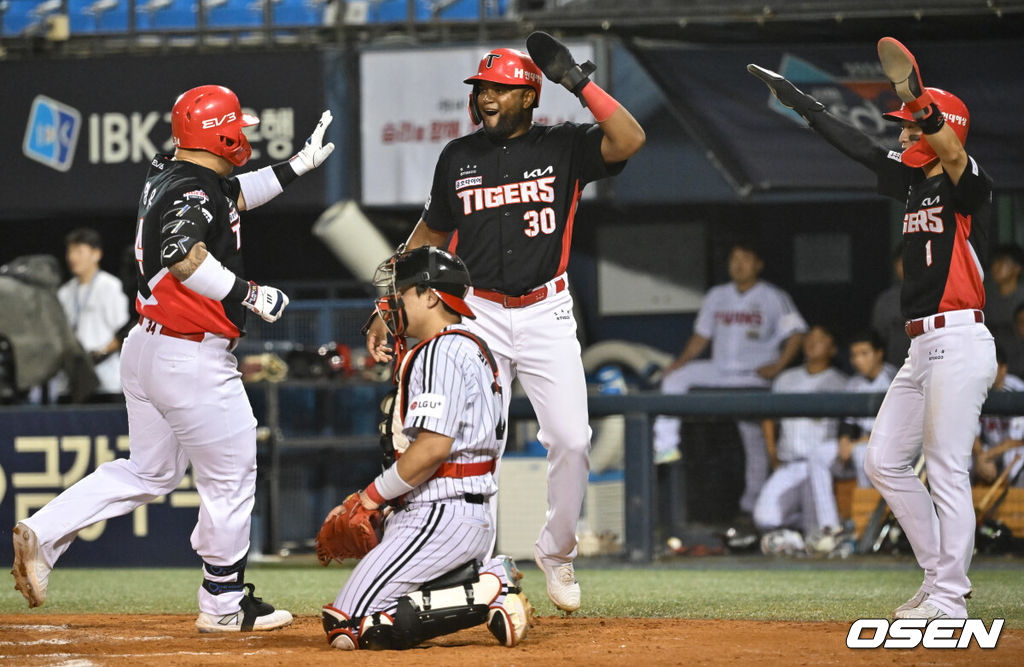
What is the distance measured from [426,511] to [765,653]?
3.70 ft

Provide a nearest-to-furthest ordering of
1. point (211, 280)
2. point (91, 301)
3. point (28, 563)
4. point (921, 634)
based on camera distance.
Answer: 1. point (921, 634)
2. point (211, 280)
3. point (28, 563)
4. point (91, 301)

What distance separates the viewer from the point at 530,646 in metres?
4.37

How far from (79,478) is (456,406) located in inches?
178

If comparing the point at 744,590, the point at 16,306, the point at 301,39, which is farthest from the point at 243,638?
the point at 301,39

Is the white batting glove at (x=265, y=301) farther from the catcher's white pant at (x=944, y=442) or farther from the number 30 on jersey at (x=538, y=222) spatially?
the catcher's white pant at (x=944, y=442)

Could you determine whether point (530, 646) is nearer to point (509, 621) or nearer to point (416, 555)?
point (509, 621)

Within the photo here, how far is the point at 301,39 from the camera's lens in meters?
10.7

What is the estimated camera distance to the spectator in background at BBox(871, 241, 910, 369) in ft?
29.3

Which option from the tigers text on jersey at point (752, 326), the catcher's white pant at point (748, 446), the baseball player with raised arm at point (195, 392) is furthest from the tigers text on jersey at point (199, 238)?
the tigers text on jersey at point (752, 326)

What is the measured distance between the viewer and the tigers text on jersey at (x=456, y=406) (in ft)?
13.9

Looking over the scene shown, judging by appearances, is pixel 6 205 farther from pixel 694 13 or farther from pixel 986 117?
pixel 986 117

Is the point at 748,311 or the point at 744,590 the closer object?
the point at 744,590

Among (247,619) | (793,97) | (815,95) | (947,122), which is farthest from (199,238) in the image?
(815,95)

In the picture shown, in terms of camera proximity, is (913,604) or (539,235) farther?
(539,235)
